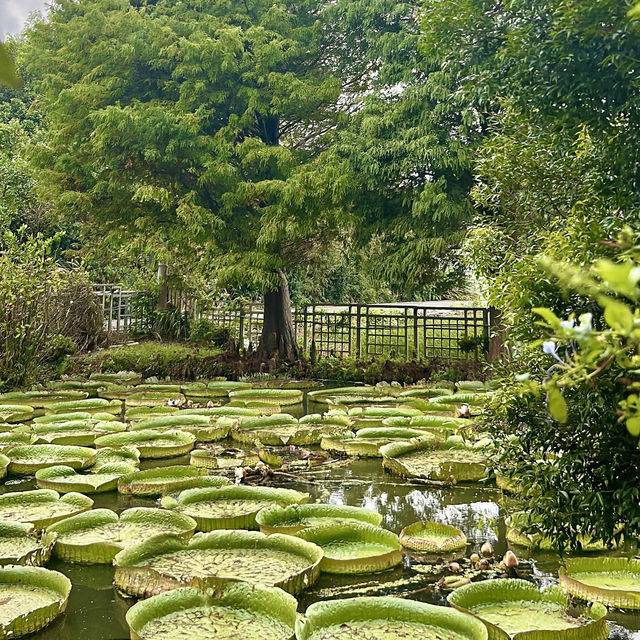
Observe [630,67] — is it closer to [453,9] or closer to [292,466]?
[453,9]

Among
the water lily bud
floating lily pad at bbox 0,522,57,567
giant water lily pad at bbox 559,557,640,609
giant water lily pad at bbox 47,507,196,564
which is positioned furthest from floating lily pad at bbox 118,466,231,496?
giant water lily pad at bbox 559,557,640,609

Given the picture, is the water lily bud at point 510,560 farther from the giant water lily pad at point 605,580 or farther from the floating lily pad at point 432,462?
the floating lily pad at point 432,462

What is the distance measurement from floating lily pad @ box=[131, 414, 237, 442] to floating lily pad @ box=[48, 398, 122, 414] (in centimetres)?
106

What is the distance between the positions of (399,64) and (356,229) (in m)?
2.58

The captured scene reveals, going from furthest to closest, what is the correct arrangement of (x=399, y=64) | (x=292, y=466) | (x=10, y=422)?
(x=399, y=64) < (x=10, y=422) < (x=292, y=466)

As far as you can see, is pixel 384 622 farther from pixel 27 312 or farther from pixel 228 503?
pixel 27 312

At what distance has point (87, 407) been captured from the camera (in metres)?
6.93

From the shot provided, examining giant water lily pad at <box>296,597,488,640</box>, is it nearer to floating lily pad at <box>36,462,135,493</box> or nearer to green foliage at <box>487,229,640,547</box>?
green foliage at <box>487,229,640,547</box>

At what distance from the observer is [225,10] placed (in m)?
11.6

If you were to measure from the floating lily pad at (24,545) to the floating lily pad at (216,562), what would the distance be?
1.17 ft

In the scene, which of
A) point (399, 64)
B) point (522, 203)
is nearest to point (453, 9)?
point (522, 203)

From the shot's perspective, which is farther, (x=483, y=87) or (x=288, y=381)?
(x=288, y=381)

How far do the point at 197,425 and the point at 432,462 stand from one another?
242 cm

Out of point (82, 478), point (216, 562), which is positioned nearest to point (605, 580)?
point (216, 562)
